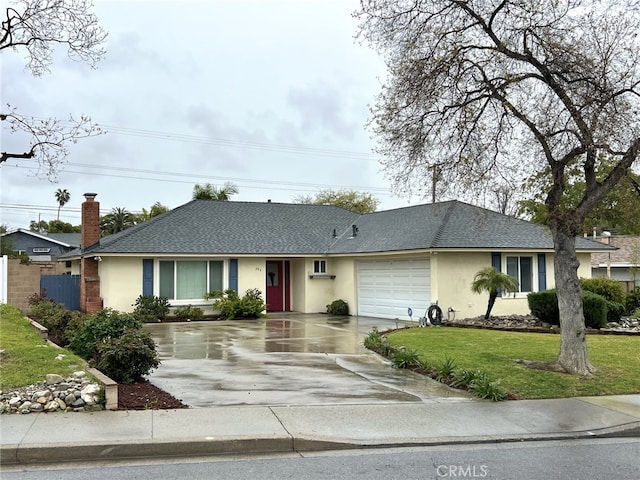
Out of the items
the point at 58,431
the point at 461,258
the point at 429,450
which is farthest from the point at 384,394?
the point at 461,258

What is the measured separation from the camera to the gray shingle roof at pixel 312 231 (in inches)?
888

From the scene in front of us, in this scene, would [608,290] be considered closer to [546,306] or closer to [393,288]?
[546,306]

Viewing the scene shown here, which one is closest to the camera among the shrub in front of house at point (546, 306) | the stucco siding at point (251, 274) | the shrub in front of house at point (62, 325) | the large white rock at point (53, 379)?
the large white rock at point (53, 379)

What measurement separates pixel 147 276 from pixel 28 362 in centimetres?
1408

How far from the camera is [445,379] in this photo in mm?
10875

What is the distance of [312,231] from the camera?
29125mm

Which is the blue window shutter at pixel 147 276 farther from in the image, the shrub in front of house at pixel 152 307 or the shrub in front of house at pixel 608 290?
the shrub in front of house at pixel 608 290

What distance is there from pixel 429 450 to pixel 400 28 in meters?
8.62

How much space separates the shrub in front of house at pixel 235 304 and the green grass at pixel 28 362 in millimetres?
11268

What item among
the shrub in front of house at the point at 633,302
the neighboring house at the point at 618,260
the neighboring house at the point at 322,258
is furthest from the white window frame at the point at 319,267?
the neighboring house at the point at 618,260

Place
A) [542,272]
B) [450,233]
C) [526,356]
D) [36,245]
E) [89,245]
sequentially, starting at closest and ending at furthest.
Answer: [526,356] < [450,233] < [542,272] < [89,245] < [36,245]

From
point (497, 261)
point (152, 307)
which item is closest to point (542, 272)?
point (497, 261)

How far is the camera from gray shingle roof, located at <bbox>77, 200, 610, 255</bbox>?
2256cm

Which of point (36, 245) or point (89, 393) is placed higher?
point (36, 245)
